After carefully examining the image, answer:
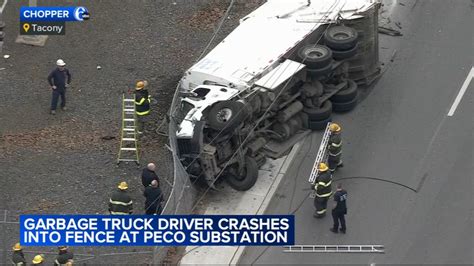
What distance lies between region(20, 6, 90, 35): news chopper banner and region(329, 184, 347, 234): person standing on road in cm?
1029

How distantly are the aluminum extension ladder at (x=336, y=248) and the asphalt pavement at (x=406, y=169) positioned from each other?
0.10 m

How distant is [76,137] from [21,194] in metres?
2.32

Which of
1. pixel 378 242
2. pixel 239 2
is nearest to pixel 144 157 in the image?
pixel 378 242

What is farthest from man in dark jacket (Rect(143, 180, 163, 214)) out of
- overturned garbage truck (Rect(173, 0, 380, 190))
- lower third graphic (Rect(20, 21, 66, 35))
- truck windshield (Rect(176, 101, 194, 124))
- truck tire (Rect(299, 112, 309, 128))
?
lower third graphic (Rect(20, 21, 66, 35))

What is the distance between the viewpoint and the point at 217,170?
59.6ft

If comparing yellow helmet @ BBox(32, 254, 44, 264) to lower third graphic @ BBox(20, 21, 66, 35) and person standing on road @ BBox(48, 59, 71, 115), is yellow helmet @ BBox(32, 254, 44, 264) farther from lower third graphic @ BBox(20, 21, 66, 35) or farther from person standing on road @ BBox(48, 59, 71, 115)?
lower third graphic @ BBox(20, 21, 66, 35)

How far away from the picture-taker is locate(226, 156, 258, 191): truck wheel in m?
18.5

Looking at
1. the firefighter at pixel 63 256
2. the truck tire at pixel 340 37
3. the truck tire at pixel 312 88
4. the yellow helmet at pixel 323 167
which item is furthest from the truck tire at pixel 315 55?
the firefighter at pixel 63 256

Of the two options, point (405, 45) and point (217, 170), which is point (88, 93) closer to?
point (217, 170)

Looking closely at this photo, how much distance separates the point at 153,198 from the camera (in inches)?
682

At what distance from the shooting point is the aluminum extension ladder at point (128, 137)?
1933cm

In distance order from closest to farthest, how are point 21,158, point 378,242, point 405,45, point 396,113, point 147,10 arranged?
point 378,242
point 21,158
point 396,113
point 405,45
point 147,10

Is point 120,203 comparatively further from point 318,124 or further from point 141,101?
point 318,124

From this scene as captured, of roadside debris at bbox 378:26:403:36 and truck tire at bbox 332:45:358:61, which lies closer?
truck tire at bbox 332:45:358:61
